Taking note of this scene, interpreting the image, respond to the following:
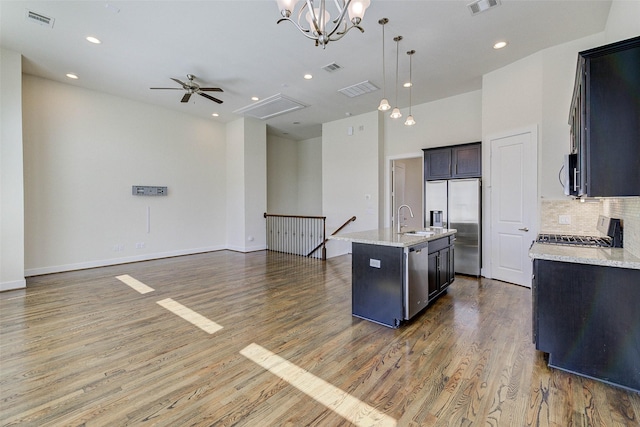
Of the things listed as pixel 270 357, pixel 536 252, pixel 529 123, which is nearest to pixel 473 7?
pixel 529 123

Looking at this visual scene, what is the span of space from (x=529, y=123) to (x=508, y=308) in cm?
291

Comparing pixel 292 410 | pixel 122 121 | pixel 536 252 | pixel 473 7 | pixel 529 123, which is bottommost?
pixel 292 410

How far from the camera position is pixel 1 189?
424 cm

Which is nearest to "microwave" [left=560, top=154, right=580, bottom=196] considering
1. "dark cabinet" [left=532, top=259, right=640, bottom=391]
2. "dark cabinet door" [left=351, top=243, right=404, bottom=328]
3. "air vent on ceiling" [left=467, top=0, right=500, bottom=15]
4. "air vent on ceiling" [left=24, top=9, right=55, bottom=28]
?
"dark cabinet" [left=532, top=259, right=640, bottom=391]

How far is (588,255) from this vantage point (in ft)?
7.16

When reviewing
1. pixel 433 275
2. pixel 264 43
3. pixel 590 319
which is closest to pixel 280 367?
pixel 433 275

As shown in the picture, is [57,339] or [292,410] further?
[57,339]

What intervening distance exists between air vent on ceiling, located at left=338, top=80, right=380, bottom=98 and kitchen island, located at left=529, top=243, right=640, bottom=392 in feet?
14.0

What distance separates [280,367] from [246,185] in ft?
19.7

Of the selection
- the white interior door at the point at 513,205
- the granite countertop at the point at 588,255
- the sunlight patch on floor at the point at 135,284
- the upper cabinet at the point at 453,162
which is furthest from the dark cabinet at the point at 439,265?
the sunlight patch on floor at the point at 135,284

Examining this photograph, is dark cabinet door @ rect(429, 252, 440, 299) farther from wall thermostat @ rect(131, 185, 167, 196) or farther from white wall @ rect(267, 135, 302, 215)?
white wall @ rect(267, 135, 302, 215)

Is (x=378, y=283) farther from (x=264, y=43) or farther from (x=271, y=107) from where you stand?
(x=271, y=107)

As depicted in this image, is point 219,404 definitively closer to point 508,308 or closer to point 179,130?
point 508,308

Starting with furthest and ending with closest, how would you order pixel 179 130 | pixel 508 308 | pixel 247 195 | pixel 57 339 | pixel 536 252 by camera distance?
pixel 247 195 < pixel 179 130 < pixel 508 308 < pixel 57 339 < pixel 536 252
